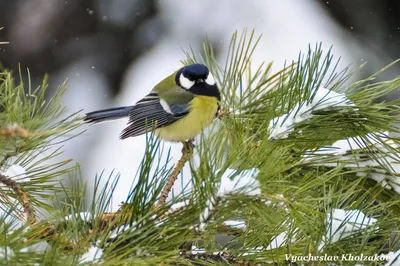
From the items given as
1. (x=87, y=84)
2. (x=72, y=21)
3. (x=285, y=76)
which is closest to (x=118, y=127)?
(x=87, y=84)

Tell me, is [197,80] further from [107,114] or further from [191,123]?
[107,114]

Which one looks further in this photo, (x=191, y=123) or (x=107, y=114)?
(x=107, y=114)

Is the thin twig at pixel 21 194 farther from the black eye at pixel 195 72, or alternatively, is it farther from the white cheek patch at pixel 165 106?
the white cheek patch at pixel 165 106

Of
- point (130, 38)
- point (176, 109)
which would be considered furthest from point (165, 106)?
point (130, 38)

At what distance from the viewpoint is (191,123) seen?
138 centimetres

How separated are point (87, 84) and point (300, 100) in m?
2.31

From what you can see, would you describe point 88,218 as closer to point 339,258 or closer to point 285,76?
point 339,258

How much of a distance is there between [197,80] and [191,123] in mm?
86

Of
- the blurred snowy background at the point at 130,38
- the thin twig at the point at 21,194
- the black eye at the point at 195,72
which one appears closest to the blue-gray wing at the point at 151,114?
the black eye at the point at 195,72

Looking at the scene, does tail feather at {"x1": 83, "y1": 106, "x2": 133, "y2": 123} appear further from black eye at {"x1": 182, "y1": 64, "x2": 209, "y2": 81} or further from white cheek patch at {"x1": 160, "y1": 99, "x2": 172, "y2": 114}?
black eye at {"x1": 182, "y1": 64, "x2": 209, "y2": 81}

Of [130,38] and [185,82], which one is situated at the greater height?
[130,38]

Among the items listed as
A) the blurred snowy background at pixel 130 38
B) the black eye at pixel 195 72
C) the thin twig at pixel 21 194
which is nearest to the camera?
the thin twig at pixel 21 194

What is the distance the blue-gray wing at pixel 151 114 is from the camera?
1.45 m

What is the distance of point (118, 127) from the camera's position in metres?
3.00
